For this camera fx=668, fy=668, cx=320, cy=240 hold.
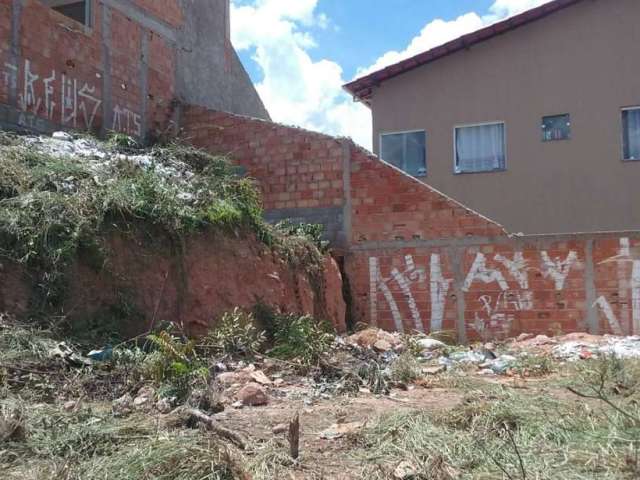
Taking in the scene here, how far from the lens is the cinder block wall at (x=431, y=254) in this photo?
967 cm

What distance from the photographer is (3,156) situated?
24.8ft

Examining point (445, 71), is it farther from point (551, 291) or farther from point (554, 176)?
point (551, 291)

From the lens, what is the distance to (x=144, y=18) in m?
12.6

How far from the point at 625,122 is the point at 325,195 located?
262 inches

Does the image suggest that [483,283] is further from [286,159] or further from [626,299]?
[286,159]

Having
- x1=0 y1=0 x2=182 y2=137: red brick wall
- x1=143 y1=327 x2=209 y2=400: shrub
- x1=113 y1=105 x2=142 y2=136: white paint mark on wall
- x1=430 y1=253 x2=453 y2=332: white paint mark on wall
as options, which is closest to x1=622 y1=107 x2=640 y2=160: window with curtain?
x1=430 y1=253 x2=453 y2=332: white paint mark on wall

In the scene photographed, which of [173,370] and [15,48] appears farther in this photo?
[15,48]

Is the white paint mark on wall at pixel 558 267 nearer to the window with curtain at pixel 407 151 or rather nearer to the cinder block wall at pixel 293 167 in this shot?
the cinder block wall at pixel 293 167

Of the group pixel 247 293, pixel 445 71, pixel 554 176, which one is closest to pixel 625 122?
pixel 554 176

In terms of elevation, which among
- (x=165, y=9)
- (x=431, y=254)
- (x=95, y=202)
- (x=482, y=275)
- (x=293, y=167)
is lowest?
(x=482, y=275)

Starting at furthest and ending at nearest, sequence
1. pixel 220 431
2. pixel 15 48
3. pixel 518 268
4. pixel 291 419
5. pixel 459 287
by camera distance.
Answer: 1. pixel 459 287
2. pixel 518 268
3. pixel 15 48
4. pixel 291 419
5. pixel 220 431

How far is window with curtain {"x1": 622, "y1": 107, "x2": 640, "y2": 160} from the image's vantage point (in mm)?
13383

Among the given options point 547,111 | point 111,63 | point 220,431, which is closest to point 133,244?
point 220,431

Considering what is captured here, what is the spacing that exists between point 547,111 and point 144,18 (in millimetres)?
8237
